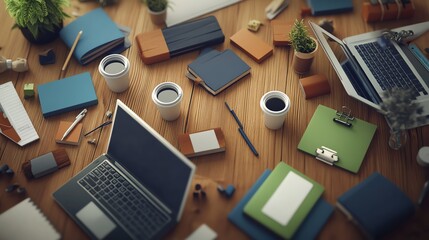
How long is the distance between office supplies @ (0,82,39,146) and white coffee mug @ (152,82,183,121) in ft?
1.26

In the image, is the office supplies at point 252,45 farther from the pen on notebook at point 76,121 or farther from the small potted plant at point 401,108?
the pen on notebook at point 76,121

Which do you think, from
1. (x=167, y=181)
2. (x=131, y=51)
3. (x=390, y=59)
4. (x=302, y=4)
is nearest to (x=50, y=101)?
(x=131, y=51)

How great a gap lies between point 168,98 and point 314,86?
1.50ft

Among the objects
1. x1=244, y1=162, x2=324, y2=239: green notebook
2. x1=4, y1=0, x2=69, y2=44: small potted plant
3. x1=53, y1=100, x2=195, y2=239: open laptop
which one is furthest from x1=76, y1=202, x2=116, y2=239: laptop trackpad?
x1=4, y1=0, x2=69, y2=44: small potted plant

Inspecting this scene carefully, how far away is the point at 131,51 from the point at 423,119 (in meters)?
0.94

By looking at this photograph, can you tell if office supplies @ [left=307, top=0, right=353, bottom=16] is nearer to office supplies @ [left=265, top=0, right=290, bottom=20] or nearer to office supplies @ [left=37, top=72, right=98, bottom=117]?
office supplies @ [left=265, top=0, right=290, bottom=20]

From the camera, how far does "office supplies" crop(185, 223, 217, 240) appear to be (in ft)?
3.68

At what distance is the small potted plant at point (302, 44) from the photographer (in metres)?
1.36

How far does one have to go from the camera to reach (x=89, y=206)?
3.87ft

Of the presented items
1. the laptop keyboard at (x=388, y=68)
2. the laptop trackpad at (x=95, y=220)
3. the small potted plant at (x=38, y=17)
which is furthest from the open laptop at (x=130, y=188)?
the laptop keyboard at (x=388, y=68)

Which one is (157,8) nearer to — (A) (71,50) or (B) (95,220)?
(A) (71,50)

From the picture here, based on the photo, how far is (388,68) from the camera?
138cm

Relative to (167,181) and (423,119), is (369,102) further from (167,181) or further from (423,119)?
(167,181)

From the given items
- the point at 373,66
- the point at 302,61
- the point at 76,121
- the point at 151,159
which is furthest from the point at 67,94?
the point at 373,66
